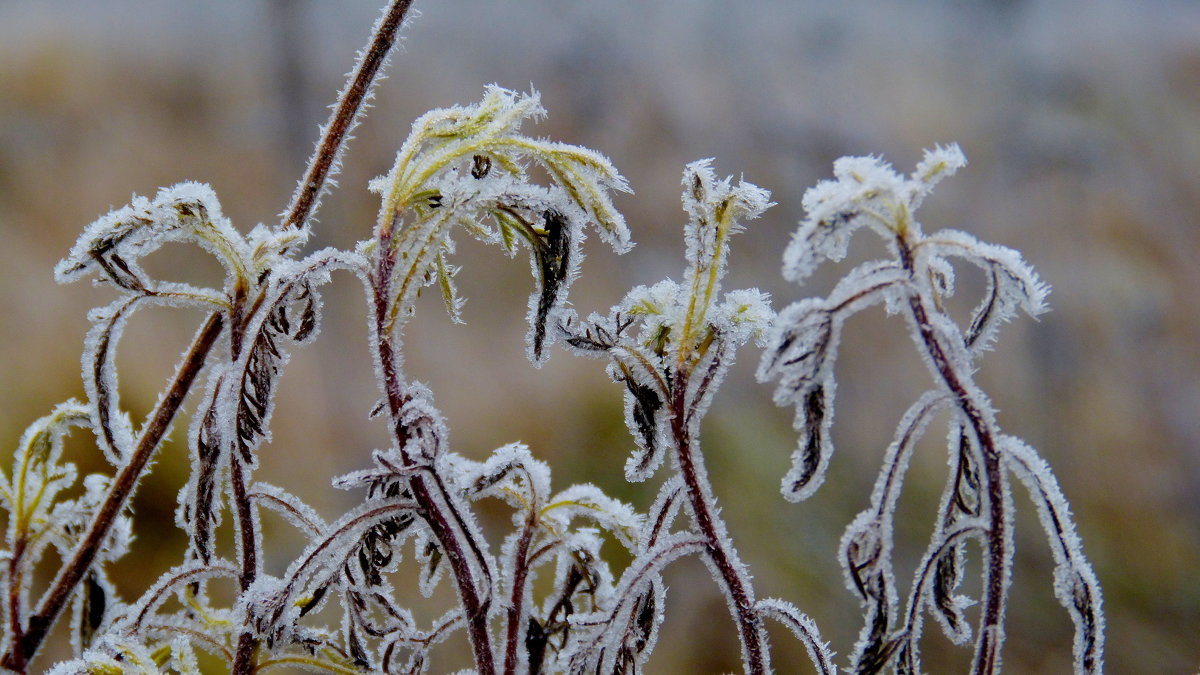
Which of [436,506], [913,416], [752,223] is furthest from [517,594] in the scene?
[752,223]

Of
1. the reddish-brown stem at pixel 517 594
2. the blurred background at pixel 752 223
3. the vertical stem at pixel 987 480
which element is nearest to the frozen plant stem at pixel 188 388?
the reddish-brown stem at pixel 517 594

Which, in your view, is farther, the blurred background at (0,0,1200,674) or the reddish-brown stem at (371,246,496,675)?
the blurred background at (0,0,1200,674)

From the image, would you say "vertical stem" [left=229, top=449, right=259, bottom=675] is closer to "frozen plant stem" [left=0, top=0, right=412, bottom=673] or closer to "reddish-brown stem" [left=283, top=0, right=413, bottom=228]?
"frozen plant stem" [left=0, top=0, right=412, bottom=673]

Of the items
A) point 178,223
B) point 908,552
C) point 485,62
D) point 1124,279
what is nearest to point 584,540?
point 178,223

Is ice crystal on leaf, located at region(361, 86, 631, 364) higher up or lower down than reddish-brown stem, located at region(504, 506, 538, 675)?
higher up

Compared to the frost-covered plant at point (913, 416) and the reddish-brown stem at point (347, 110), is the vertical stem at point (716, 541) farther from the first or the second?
the reddish-brown stem at point (347, 110)

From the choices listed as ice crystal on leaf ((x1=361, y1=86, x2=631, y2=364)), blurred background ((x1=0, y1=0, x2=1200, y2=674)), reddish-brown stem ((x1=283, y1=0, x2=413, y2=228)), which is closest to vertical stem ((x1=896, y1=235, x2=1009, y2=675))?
ice crystal on leaf ((x1=361, y1=86, x2=631, y2=364))
